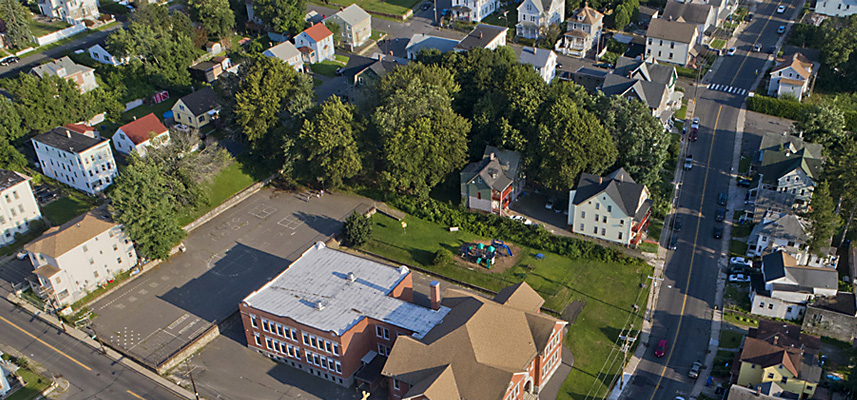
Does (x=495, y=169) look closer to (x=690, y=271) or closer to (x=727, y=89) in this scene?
(x=690, y=271)

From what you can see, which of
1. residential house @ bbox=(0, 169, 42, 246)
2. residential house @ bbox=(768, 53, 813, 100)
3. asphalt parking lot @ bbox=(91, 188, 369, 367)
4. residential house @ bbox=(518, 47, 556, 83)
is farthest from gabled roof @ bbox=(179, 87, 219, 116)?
residential house @ bbox=(768, 53, 813, 100)

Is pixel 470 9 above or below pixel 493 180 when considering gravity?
above

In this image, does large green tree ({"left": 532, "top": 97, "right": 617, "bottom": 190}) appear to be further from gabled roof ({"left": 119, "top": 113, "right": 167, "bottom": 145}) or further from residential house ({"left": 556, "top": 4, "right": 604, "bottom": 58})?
gabled roof ({"left": 119, "top": 113, "right": 167, "bottom": 145})

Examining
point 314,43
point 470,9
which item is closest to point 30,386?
point 314,43

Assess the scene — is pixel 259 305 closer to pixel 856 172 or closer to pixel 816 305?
pixel 816 305

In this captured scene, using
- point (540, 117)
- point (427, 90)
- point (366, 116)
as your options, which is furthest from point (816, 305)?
point (366, 116)
